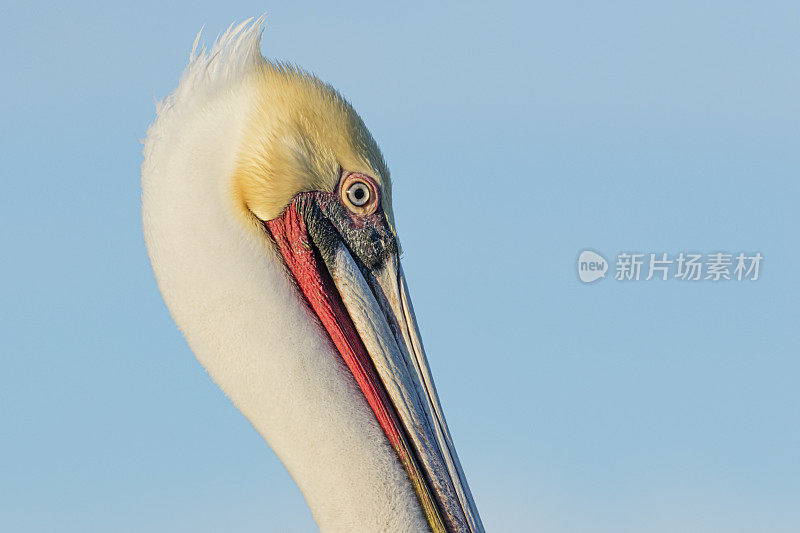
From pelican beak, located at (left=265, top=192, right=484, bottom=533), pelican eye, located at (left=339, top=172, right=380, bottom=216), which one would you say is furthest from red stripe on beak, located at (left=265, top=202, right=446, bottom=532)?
pelican eye, located at (left=339, top=172, right=380, bottom=216)

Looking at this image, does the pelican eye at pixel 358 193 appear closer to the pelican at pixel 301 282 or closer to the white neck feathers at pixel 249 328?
the pelican at pixel 301 282

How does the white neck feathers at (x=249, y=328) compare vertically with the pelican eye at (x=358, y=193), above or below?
below

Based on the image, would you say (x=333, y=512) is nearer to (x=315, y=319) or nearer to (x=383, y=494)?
(x=383, y=494)

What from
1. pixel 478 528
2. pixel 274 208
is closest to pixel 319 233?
pixel 274 208

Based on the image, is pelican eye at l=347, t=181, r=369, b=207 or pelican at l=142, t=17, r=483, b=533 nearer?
pelican at l=142, t=17, r=483, b=533

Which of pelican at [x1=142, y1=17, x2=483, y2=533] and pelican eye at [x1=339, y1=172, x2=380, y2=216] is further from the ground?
pelican eye at [x1=339, y1=172, x2=380, y2=216]

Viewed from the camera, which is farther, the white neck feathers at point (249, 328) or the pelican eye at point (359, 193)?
the pelican eye at point (359, 193)

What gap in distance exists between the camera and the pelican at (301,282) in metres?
4.06

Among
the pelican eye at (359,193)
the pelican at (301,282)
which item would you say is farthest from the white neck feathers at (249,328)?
the pelican eye at (359,193)

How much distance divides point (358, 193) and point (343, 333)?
0.60 meters

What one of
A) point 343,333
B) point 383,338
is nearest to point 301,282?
point 343,333

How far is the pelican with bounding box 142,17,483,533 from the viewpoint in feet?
13.3

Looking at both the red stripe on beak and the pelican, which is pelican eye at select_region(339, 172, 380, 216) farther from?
the red stripe on beak

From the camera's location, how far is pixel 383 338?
4.26 m
